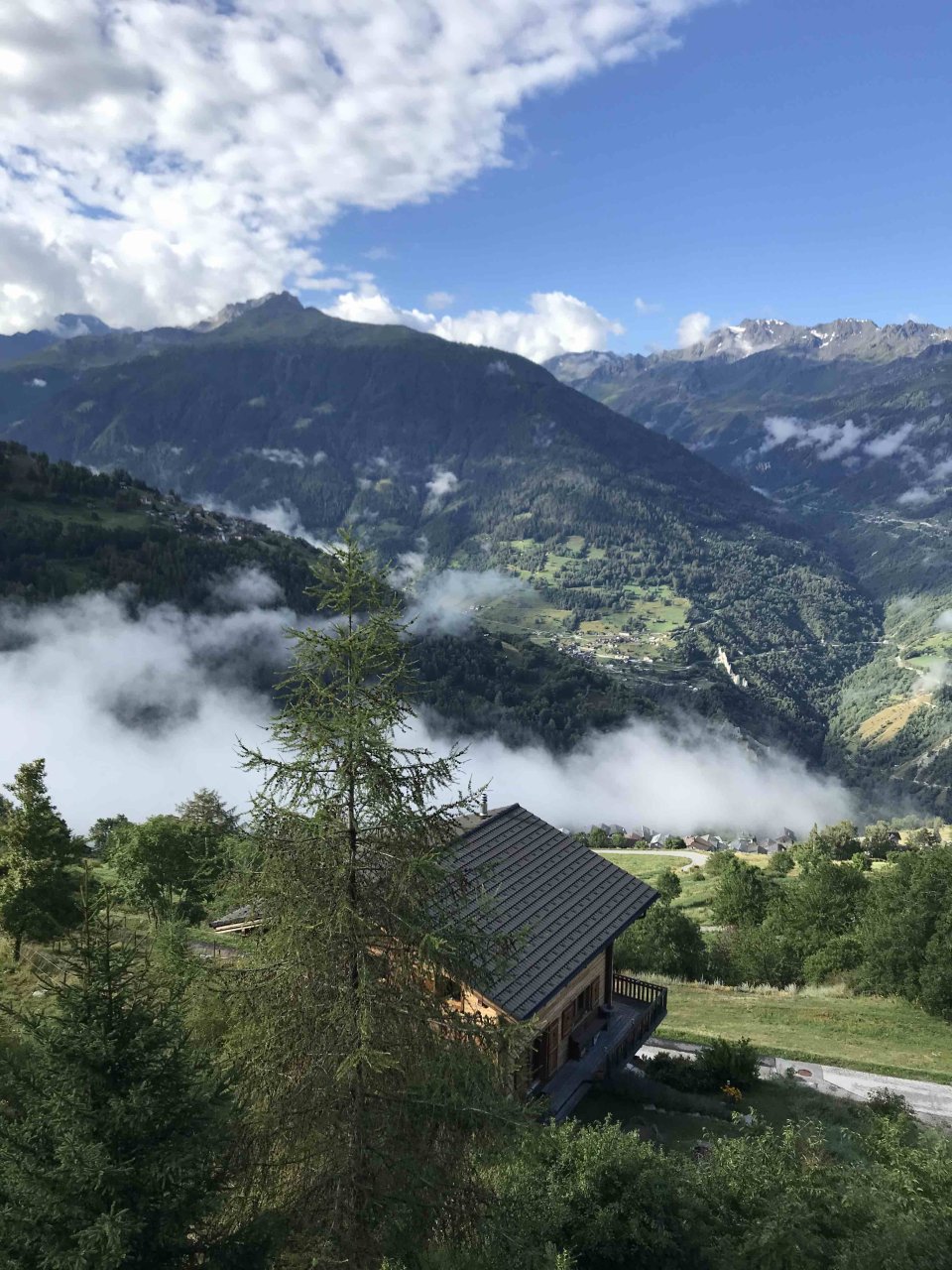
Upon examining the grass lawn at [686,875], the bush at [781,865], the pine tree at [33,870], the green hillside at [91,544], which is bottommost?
the grass lawn at [686,875]

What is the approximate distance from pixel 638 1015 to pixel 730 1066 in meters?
3.98

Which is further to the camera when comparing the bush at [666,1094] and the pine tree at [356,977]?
the bush at [666,1094]

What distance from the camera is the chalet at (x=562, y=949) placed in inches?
819

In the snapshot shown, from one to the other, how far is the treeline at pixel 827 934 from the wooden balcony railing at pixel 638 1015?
17371mm

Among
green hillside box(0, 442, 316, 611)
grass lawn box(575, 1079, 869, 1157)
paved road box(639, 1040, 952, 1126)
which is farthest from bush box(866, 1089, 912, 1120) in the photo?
green hillside box(0, 442, 316, 611)

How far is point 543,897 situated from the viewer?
24.6 metres

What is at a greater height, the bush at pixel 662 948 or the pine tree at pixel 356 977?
the pine tree at pixel 356 977

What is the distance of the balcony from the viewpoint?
2316 cm

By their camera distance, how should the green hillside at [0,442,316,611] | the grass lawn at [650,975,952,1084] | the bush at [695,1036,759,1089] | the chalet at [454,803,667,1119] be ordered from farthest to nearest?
the green hillside at [0,442,316,611]
the grass lawn at [650,975,952,1084]
the bush at [695,1036,759,1089]
the chalet at [454,803,667,1119]

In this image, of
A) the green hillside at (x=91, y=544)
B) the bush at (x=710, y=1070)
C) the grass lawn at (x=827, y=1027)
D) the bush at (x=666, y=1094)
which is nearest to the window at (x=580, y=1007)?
the bush at (x=666, y=1094)

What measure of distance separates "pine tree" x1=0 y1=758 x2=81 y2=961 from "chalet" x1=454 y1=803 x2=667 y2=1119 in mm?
16012

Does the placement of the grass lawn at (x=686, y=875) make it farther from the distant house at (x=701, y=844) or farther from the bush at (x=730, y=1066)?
the bush at (x=730, y=1066)

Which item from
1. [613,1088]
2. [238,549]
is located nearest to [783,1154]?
[613,1088]

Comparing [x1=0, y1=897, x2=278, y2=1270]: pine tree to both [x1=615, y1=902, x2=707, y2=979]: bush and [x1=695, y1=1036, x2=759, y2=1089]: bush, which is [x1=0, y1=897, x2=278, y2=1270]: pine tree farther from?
[x1=615, y1=902, x2=707, y2=979]: bush
